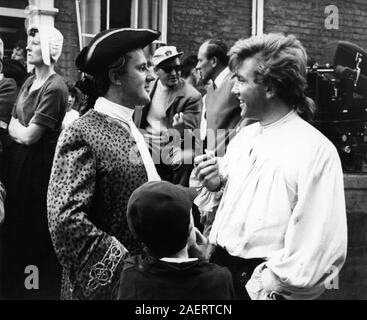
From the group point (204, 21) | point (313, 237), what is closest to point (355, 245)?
point (313, 237)

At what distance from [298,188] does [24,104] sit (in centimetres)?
228

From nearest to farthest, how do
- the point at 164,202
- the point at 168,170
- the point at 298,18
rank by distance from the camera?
the point at 164,202 → the point at 168,170 → the point at 298,18

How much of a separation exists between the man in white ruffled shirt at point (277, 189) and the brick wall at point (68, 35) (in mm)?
4192

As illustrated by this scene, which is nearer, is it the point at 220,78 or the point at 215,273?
the point at 215,273

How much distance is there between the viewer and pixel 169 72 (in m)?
5.12

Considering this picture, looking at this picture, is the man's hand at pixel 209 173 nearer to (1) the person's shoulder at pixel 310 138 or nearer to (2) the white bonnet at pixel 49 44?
(1) the person's shoulder at pixel 310 138

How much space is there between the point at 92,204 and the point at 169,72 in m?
3.02

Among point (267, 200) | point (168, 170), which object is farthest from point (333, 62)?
point (267, 200)

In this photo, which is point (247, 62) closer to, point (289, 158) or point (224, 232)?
point (289, 158)

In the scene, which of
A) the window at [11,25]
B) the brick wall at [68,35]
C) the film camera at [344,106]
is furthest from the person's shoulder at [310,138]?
the window at [11,25]

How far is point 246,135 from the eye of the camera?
2.51 m

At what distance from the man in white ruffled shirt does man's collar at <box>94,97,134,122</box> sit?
0.38 m

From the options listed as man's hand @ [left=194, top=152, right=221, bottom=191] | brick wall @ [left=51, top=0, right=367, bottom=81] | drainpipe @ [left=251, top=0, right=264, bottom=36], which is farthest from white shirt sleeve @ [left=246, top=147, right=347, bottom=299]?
drainpipe @ [left=251, top=0, right=264, bottom=36]

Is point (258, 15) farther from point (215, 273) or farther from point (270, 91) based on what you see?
point (215, 273)
